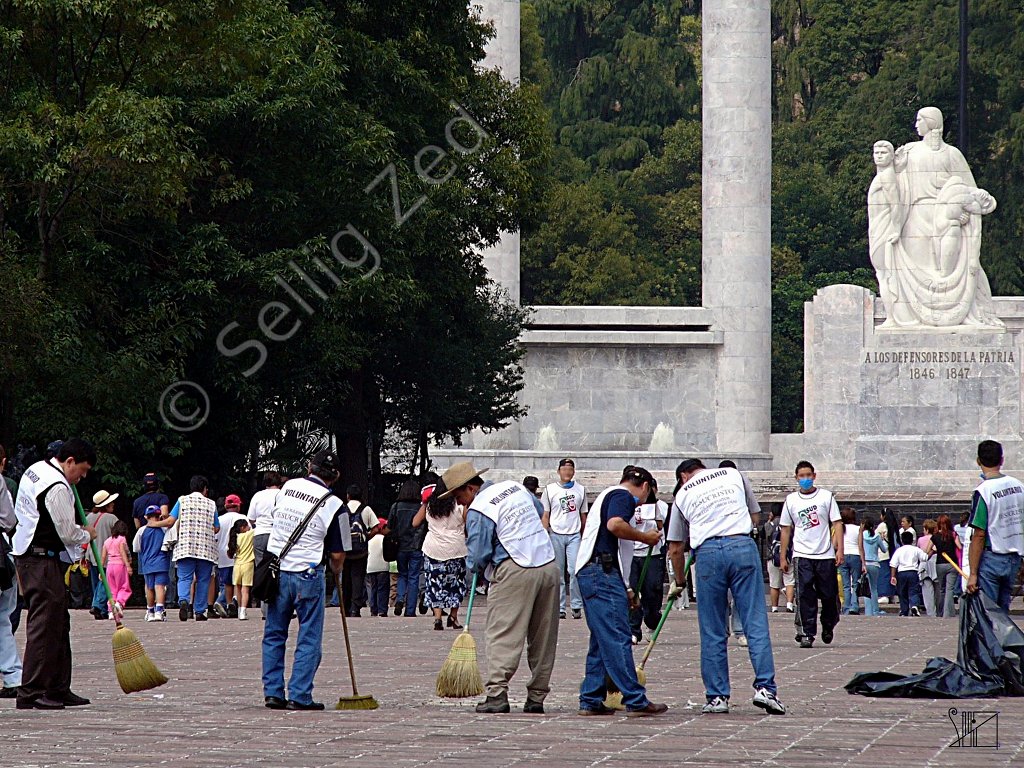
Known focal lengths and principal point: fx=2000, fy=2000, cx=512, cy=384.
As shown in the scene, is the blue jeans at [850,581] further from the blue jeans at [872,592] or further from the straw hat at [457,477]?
the straw hat at [457,477]

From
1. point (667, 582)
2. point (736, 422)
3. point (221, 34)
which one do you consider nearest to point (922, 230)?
point (736, 422)

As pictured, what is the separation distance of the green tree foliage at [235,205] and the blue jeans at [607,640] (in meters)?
11.8

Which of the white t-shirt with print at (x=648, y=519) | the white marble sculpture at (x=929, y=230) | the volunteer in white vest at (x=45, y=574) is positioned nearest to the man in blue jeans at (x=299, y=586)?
the volunteer in white vest at (x=45, y=574)

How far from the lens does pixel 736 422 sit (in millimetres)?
41594

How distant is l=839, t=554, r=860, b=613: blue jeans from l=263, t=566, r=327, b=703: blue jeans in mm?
14450

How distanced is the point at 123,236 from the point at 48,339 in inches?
101

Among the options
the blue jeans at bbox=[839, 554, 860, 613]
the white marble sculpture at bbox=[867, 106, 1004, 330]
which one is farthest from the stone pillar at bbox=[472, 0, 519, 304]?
the blue jeans at bbox=[839, 554, 860, 613]

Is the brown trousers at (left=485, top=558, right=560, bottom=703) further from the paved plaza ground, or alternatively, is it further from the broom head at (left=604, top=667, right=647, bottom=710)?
the broom head at (left=604, top=667, right=647, bottom=710)

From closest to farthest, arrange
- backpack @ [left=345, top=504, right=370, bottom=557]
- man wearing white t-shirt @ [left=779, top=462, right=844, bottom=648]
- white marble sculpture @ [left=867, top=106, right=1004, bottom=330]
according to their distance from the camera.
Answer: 1. man wearing white t-shirt @ [left=779, top=462, right=844, bottom=648]
2. backpack @ [left=345, top=504, right=370, bottom=557]
3. white marble sculpture @ [left=867, top=106, right=1004, bottom=330]

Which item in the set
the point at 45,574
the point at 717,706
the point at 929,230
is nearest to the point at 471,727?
the point at 717,706

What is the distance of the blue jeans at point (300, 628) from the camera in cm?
1188

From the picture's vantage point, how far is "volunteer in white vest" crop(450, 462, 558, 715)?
11.6 m

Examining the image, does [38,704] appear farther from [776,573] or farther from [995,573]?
[776,573]

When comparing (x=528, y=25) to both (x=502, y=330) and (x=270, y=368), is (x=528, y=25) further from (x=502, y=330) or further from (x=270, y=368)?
(x=270, y=368)
